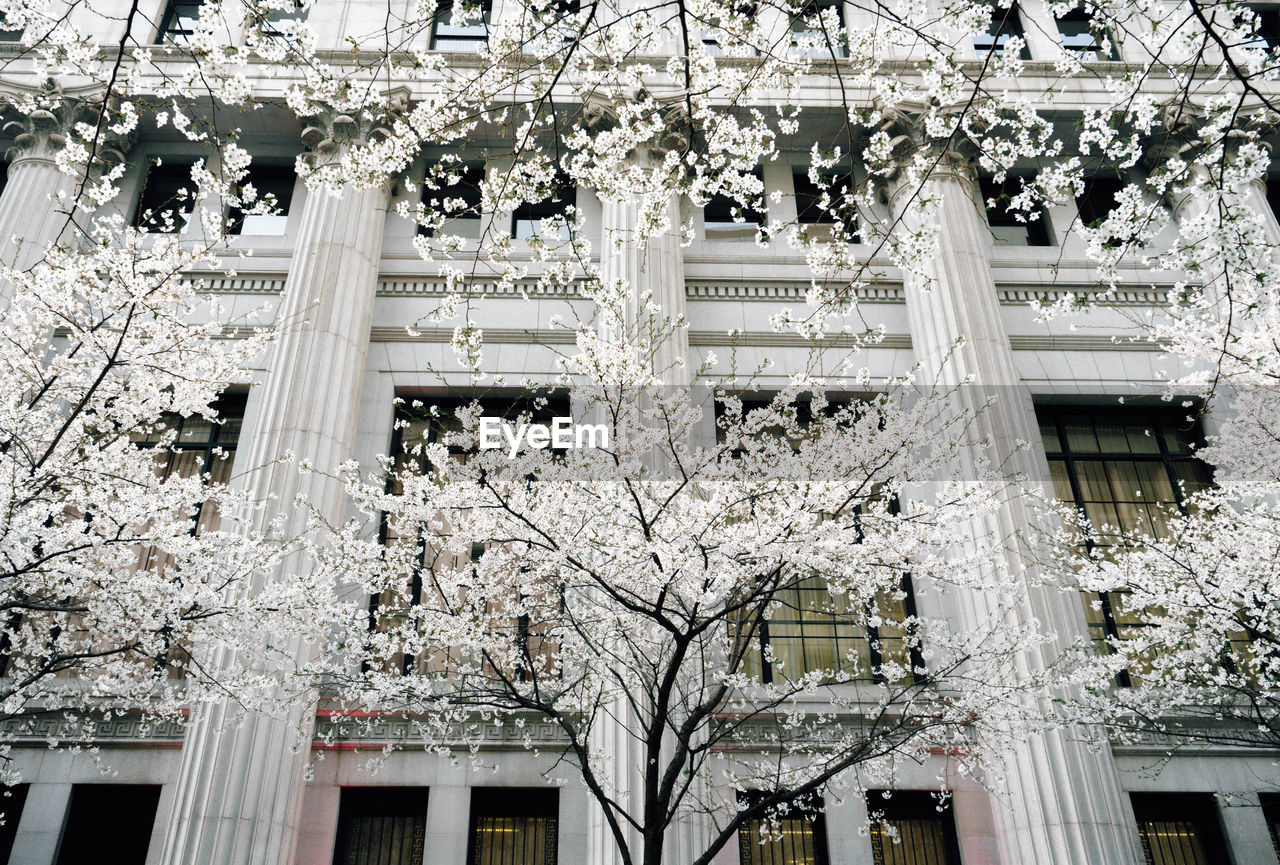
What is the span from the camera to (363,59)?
17.2 m

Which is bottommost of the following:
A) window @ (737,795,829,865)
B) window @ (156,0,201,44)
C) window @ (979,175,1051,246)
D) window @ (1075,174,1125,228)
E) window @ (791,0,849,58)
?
window @ (737,795,829,865)

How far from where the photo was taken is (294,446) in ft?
46.7

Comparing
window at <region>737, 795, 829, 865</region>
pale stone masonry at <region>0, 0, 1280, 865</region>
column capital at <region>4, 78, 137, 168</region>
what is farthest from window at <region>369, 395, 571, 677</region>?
column capital at <region>4, 78, 137, 168</region>

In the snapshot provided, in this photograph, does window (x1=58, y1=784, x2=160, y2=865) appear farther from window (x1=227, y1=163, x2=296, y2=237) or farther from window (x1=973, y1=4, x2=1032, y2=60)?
window (x1=973, y1=4, x2=1032, y2=60)

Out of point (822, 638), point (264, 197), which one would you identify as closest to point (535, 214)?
point (264, 197)

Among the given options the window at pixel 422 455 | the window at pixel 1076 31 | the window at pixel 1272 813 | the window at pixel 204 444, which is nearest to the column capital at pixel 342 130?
the window at pixel 204 444

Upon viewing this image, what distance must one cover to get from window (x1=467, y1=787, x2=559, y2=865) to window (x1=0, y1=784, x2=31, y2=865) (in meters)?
6.64

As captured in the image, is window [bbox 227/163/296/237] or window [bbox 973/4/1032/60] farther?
window [bbox 973/4/1032/60]

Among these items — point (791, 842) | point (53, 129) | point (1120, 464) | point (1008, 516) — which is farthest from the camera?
point (53, 129)

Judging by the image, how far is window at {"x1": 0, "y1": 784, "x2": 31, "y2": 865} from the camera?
1235 centimetres

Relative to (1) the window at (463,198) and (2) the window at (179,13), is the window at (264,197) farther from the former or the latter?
(2) the window at (179,13)

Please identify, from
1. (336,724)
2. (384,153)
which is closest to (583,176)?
(384,153)

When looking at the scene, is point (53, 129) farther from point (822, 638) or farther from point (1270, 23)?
point (1270, 23)

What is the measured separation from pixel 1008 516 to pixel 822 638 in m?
3.81
